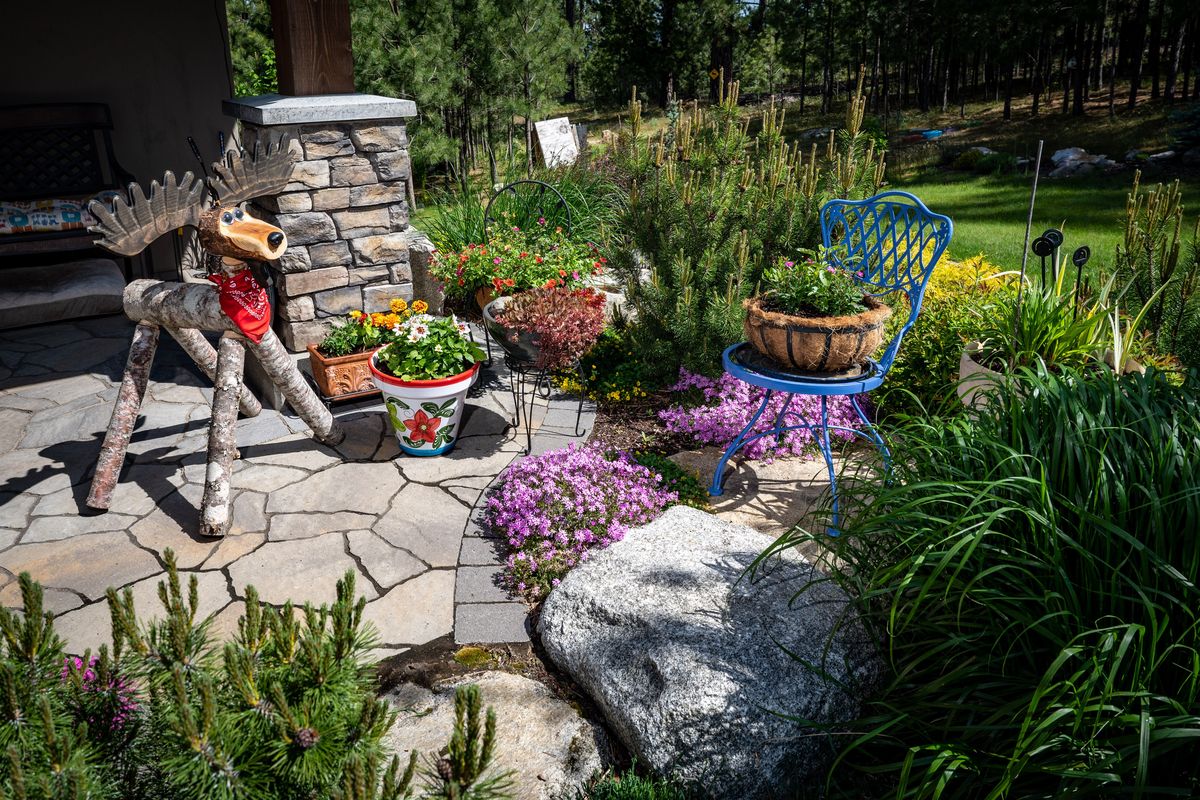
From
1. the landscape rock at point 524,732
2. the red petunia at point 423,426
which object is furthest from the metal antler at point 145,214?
the landscape rock at point 524,732

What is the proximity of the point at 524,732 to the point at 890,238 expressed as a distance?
2.96 metres

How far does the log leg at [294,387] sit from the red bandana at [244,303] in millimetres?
79

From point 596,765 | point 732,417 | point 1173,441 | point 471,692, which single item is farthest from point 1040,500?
point 732,417

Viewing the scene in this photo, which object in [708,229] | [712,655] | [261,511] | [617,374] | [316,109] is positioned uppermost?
[316,109]

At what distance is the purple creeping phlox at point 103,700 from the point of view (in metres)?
1.29

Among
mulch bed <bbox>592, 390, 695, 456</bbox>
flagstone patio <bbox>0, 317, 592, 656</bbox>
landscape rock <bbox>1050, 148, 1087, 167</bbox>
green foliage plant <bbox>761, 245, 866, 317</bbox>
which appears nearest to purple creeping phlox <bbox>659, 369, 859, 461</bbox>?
mulch bed <bbox>592, 390, 695, 456</bbox>

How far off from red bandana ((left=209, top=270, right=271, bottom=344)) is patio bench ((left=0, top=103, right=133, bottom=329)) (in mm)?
3231

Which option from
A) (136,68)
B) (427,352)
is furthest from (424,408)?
(136,68)

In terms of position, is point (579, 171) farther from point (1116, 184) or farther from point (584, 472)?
point (1116, 184)

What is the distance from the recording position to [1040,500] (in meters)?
2.11

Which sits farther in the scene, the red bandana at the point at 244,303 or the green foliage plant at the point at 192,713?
the red bandana at the point at 244,303

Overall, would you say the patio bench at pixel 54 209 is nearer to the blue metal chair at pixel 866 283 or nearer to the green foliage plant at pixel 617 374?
the green foliage plant at pixel 617 374

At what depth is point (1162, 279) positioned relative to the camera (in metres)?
4.15

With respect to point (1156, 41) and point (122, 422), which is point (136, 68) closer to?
point (122, 422)
